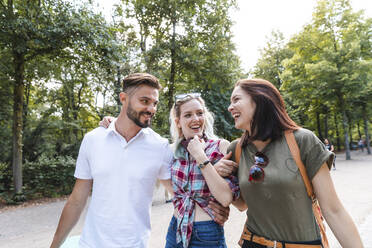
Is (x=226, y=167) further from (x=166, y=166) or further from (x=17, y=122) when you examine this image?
(x=17, y=122)

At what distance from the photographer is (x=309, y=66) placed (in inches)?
758

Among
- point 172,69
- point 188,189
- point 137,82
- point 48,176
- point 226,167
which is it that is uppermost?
point 172,69

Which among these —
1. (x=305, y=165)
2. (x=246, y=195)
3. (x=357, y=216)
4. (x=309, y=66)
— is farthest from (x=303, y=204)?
(x=309, y=66)

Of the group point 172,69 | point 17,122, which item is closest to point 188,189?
point 17,122

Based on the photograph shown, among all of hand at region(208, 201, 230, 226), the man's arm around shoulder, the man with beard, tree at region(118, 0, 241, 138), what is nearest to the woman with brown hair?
hand at region(208, 201, 230, 226)

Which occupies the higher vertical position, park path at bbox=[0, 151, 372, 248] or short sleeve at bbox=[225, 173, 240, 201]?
short sleeve at bbox=[225, 173, 240, 201]

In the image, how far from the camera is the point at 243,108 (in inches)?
71.7

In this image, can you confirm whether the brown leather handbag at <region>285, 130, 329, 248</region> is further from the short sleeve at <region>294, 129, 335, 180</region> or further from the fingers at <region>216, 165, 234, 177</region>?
the fingers at <region>216, 165, 234, 177</region>

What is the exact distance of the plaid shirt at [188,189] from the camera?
195cm

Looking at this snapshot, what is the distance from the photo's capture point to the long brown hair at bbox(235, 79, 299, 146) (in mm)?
1704

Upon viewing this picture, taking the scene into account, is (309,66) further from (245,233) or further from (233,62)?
(245,233)

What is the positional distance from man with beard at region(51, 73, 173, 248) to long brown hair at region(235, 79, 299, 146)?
0.90m

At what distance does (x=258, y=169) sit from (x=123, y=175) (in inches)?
42.9

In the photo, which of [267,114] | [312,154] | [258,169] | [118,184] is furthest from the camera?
[118,184]
